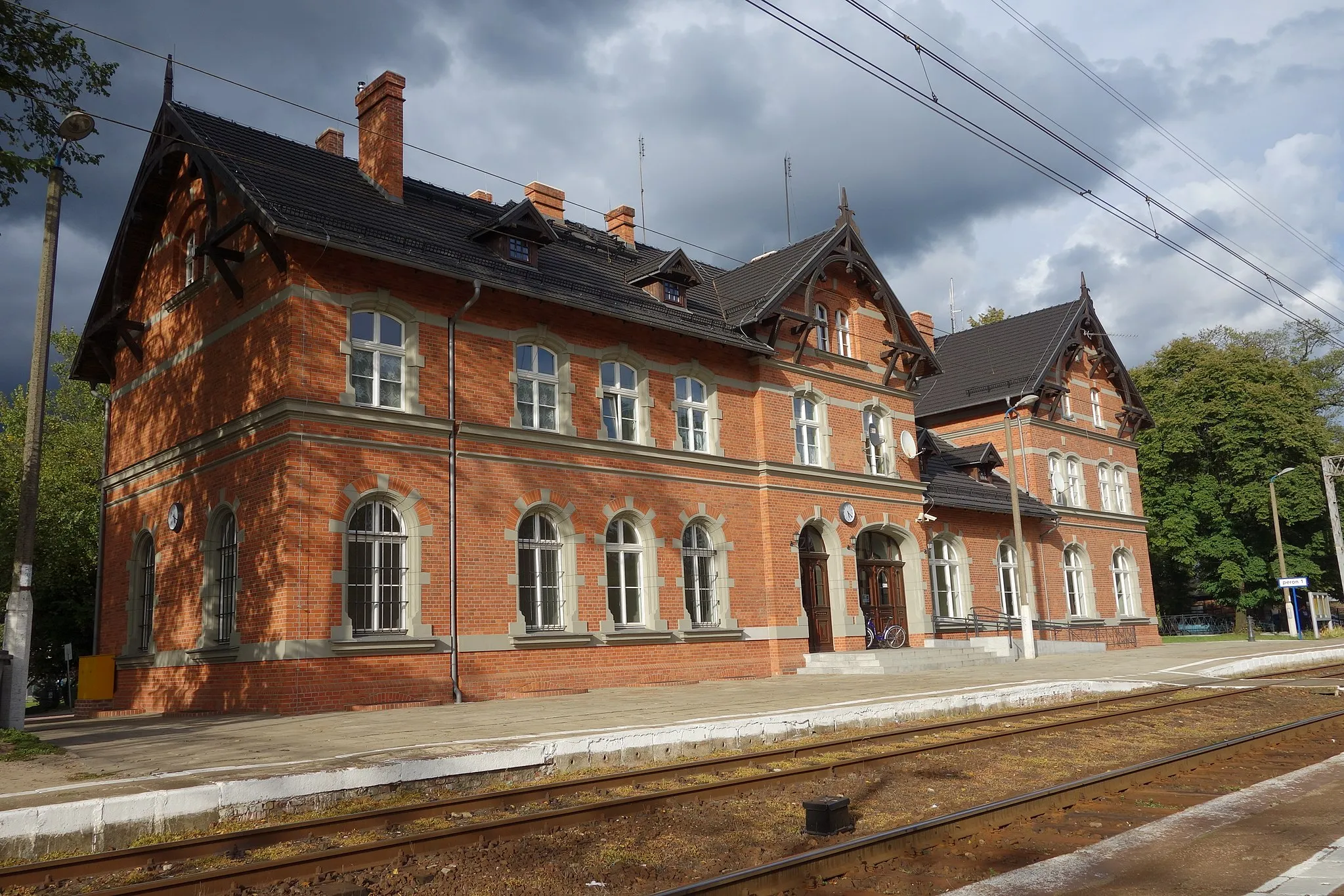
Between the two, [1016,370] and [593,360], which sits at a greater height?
[1016,370]

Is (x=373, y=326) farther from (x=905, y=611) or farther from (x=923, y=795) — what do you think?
(x=905, y=611)

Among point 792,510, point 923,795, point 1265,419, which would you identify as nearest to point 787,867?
point 923,795

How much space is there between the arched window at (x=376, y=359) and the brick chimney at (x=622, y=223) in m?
10.9

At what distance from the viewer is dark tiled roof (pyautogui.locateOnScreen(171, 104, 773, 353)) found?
1670cm

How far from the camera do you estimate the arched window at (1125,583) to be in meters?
36.6

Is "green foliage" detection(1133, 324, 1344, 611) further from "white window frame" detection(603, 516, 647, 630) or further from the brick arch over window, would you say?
the brick arch over window

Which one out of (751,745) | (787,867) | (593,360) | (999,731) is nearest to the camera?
(787,867)

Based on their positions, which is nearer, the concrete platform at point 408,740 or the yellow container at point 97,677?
the concrete platform at point 408,740

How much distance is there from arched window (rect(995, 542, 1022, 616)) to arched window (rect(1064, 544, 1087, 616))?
340cm

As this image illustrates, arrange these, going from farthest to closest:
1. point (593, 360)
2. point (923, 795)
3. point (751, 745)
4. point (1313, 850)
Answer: point (593, 360)
point (751, 745)
point (923, 795)
point (1313, 850)

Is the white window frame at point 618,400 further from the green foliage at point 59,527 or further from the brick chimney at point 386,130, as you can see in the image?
the green foliage at point 59,527

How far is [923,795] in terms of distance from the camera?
366 inches

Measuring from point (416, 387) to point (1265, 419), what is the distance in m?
40.5

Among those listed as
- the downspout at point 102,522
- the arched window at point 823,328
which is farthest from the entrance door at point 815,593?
the downspout at point 102,522
